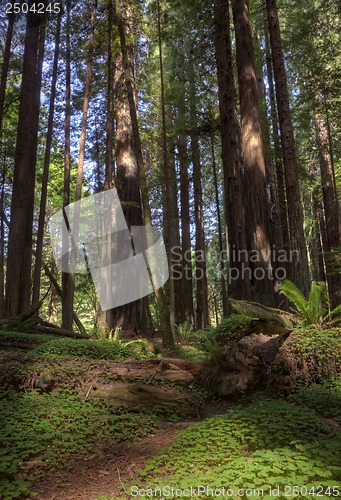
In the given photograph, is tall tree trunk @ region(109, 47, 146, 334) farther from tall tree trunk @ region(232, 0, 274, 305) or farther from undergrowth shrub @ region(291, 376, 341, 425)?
undergrowth shrub @ region(291, 376, 341, 425)

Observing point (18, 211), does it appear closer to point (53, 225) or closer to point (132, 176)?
point (132, 176)

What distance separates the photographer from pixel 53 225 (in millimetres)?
23516

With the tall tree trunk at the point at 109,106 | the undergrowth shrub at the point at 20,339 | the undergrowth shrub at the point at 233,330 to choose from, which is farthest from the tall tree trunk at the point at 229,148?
the undergrowth shrub at the point at 20,339

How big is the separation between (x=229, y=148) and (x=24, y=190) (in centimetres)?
575

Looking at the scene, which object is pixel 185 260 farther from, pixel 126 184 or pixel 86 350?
pixel 86 350

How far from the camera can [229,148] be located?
967 cm

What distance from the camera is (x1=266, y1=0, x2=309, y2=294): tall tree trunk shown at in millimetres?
9016

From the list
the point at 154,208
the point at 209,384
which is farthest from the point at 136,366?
the point at 154,208

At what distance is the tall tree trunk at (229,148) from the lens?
901 centimetres

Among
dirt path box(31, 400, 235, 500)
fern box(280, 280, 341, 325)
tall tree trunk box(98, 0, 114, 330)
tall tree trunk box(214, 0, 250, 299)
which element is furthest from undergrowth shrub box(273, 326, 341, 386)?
tall tree trunk box(98, 0, 114, 330)

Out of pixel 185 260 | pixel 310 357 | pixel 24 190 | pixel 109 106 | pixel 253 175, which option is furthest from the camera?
pixel 185 260

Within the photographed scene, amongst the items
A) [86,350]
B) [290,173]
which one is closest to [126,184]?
[290,173]

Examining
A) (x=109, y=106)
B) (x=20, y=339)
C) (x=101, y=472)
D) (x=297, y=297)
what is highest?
(x=109, y=106)

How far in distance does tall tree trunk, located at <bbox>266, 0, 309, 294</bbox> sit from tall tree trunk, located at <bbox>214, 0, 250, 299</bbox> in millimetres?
1268
